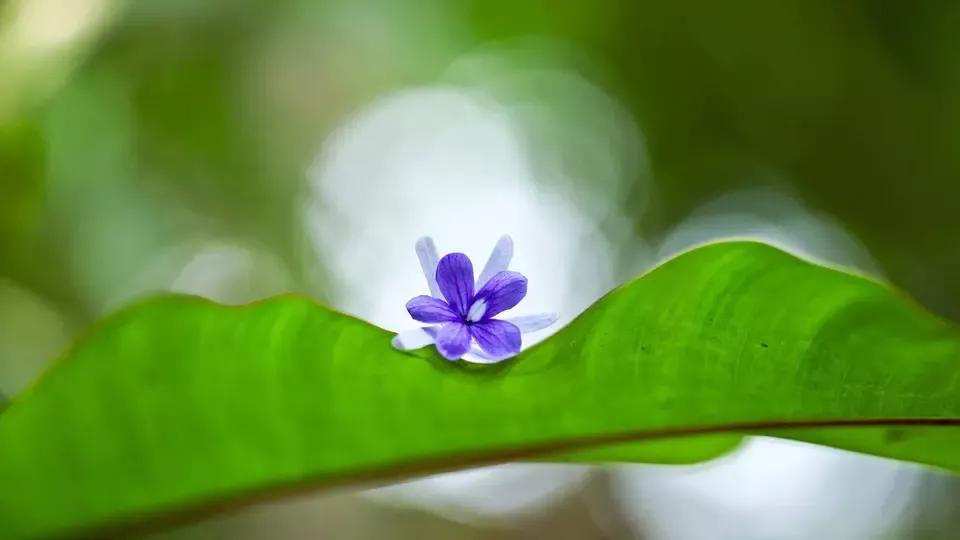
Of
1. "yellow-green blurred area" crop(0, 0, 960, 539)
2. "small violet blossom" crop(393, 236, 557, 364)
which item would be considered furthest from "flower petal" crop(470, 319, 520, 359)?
"yellow-green blurred area" crop(0, 0, 960, 539)

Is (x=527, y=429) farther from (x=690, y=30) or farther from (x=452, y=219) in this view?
(x=690, y=30)

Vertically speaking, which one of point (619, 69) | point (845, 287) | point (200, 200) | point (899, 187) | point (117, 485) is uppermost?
point (619, 69)

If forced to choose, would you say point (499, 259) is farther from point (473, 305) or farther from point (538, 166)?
point (538, 166)

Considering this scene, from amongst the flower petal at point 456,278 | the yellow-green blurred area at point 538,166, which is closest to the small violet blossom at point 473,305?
the flower petal at point 456,278

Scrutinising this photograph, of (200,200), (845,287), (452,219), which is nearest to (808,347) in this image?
(845,287)

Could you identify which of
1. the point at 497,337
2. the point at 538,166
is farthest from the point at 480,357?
the point at 538,166

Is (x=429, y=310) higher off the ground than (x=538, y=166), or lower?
lower
